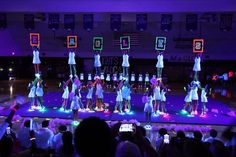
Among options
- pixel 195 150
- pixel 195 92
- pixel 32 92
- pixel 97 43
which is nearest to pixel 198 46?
pixel 195 92

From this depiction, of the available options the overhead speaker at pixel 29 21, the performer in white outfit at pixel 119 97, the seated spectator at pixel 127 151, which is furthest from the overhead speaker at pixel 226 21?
the seated spectator at pixel 127 151

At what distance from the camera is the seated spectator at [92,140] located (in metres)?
2.89

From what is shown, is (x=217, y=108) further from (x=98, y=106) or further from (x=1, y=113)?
(x=1, y=113)

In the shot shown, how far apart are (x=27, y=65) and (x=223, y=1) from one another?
20192mm

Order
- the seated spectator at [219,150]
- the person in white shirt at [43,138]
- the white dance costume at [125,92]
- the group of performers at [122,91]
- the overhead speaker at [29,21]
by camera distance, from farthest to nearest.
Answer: the overhead speaker at [29,21], the white dance costume at [125,92], the group of performers at [122,91], the person in white shirt at [43,138], the seated spectator at [219,150]

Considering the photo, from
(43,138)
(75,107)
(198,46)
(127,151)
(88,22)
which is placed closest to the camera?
(127,151)

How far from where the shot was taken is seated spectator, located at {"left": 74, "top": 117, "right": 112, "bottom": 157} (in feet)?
9.50

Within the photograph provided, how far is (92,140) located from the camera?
2.89 metres

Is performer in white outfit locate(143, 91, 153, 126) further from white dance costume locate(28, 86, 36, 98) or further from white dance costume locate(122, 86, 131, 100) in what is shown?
white dance costume locate(28, 86, 36, 98)

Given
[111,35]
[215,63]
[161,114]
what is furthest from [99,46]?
[215,63]

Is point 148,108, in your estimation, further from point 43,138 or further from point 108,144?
point 108,144

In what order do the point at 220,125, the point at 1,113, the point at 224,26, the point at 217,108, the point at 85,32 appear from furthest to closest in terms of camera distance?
the point at 85,32 < the point at 217,108 < the point at 224,26 < the point at 1,113 < the point at 220,125

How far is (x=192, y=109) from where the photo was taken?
51.7ft

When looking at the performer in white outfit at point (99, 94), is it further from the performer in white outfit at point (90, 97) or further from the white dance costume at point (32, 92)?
the white dance costume at point (32, 92)
